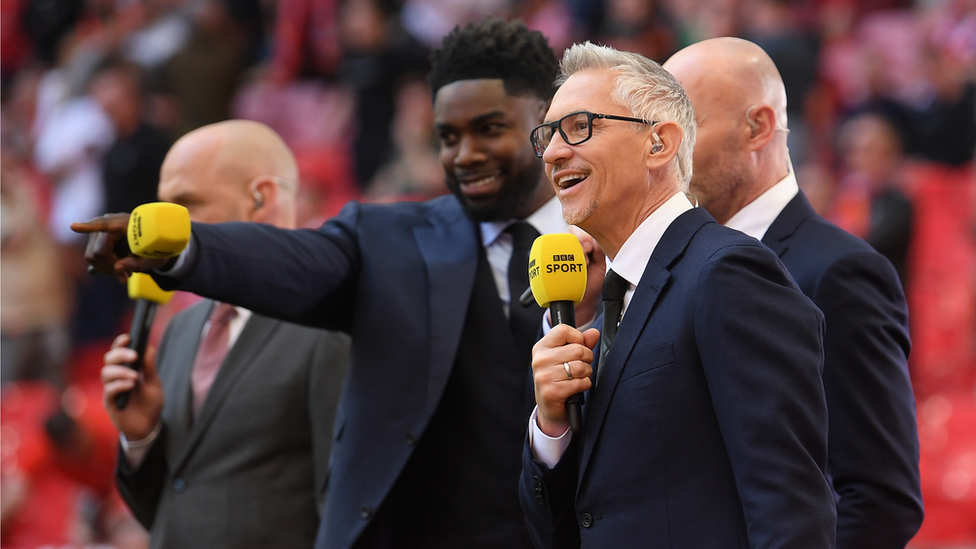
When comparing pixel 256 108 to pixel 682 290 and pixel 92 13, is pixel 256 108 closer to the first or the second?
pixel 92 13

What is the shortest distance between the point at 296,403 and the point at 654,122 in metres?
1.45

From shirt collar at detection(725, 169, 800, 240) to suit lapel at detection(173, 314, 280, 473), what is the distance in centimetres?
141

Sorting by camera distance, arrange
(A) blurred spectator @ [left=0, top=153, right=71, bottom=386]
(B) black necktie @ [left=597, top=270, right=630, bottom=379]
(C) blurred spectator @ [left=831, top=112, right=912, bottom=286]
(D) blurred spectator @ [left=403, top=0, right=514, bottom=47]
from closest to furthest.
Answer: (B) black necktie @ [left=597, top=270, right=630, bottom=379], (C) blurred spectator @ [left=831, top=112, right=912, bottom=286], (A) blurred spectator @ [left=0, top=153, right=71, bottom=386], (D) blurred spectator @ [left=403, top=0, right=514, bottom=47]

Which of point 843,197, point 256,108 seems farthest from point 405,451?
point 256,108

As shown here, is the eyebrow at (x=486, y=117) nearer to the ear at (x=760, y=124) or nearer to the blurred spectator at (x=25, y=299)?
the ear at (x=760, y=124)

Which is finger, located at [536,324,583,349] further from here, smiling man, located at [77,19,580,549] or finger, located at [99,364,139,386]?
finger, located at [99,364,139,386]

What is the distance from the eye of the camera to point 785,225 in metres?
2.66

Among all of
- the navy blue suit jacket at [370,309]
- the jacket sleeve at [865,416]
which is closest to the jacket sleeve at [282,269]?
the navy blue suit jacket at [370,309]

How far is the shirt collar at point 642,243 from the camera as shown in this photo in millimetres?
2078

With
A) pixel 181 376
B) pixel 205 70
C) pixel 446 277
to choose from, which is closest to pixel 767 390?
pixel 446 277

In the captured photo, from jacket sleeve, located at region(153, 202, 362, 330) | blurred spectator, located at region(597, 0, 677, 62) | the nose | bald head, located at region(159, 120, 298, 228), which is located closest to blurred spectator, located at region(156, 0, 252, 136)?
blurred spectator, located at region(597, 0, 677, 62)

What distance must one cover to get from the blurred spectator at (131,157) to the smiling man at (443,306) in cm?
557

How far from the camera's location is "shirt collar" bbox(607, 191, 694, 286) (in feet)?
6.82

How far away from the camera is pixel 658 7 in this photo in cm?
830
